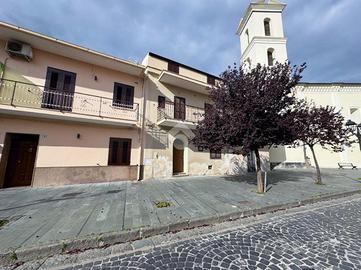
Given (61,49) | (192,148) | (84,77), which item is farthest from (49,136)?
(192,148)

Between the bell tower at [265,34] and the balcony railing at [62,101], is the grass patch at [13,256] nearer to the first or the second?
the balcony railing at [62,101]

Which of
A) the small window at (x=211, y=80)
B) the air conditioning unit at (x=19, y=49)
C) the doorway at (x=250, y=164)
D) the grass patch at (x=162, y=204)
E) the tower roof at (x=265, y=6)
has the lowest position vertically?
the grass patch at (x=162, y=204)

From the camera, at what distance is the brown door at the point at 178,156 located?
1216cm

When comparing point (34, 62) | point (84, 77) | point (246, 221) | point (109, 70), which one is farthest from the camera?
point (109, 70)

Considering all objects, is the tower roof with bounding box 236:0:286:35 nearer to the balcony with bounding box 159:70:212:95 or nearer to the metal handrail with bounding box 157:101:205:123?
the balcony with bounding box 159:70:212:95

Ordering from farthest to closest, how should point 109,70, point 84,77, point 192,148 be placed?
point 192,148 → point 109,70 → point 84,77

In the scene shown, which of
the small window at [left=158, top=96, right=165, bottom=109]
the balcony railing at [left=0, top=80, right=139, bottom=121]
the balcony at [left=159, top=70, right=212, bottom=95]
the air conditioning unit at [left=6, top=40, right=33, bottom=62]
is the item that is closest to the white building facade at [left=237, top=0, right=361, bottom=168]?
the balcony at [left=159, top=70, right=212, bottom=95]

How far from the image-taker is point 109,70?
10.4 metres

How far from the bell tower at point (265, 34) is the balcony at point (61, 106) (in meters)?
15.4

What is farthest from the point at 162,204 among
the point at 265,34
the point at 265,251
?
the point at 265,34

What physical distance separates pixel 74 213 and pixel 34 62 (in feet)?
28.5

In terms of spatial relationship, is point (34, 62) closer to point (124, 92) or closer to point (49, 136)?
point (49, 136)

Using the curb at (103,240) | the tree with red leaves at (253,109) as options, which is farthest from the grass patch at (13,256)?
the tree with red leaves at (253,109)

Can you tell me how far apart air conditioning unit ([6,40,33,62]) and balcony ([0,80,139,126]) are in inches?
57.3
